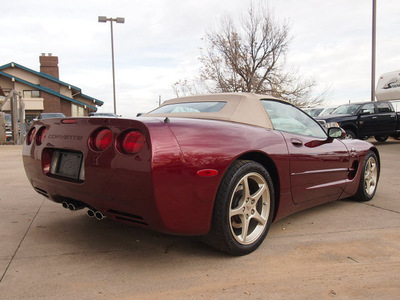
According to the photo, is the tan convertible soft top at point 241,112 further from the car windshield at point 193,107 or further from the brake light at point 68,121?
the brake light at point 68,121

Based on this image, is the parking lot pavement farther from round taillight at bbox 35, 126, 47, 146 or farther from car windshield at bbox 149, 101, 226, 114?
car windshield at bbox 149, 101, 226, 114

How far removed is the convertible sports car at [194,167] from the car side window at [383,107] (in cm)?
1116

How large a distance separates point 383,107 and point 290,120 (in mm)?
11666

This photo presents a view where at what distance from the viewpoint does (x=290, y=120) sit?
351cm

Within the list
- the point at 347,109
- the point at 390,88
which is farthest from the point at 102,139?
the point at 390,88

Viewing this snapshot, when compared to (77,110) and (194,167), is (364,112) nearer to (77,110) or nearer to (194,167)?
(194,167)

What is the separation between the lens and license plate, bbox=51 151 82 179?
8.41 feet

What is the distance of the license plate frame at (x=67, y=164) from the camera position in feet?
8.39

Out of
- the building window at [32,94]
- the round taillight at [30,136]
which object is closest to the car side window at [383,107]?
the round taillight at [30,136]

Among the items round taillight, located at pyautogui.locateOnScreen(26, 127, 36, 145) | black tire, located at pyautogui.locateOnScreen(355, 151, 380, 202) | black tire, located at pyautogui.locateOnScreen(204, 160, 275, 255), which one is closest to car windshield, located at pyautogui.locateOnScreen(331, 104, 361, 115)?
black tire, located at pyautogui.locateOnScreen(355, 151, 380, 202)

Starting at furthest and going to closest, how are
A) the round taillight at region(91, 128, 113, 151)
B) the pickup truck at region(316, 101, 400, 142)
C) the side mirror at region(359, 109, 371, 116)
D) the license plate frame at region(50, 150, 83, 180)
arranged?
the side mirror at region(359, 109, 371, 116) → the pickup truck at region(316, 101, 400, 142) → the license plate frame at region(50, 150, 83, 180) → the round taillight at region(91, 128, 113, 151)

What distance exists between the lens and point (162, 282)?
2262mm

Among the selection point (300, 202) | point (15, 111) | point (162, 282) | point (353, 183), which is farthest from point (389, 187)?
point (15, 111)

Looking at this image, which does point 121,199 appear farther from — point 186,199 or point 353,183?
point 353,183
